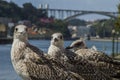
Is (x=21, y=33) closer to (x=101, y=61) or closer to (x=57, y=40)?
(x=57, y=40)

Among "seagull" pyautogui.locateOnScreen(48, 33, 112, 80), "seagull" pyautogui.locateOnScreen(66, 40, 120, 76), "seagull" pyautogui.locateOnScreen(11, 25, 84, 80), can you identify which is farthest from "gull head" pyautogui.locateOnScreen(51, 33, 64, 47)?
"seagull" pyautogui.locateOnScreen(66, 40, 120, 76)

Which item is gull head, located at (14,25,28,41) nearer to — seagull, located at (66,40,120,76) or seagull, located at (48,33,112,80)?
seagull, located at (48,33,112,80)

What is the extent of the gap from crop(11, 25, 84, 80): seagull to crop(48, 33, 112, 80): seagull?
41.8 inches

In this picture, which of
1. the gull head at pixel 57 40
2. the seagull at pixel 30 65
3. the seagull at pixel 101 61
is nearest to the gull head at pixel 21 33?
the seagull at pixel 30 65

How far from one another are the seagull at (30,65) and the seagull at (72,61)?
106cm

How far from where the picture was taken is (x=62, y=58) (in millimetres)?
9672

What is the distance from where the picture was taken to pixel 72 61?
9875 mm

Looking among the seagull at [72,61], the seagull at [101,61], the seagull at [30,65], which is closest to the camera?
the seagull at [30,65]

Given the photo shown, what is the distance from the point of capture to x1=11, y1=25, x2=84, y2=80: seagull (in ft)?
27.2

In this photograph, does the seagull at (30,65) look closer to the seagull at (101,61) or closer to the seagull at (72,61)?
the seagull at (72,61)

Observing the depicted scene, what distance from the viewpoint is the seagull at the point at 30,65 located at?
326 inches

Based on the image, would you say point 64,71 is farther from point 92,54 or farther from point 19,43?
point 92,54

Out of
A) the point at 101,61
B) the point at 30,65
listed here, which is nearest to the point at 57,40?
the point at 30,65

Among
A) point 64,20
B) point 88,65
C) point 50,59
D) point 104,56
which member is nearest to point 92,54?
point 104,56
